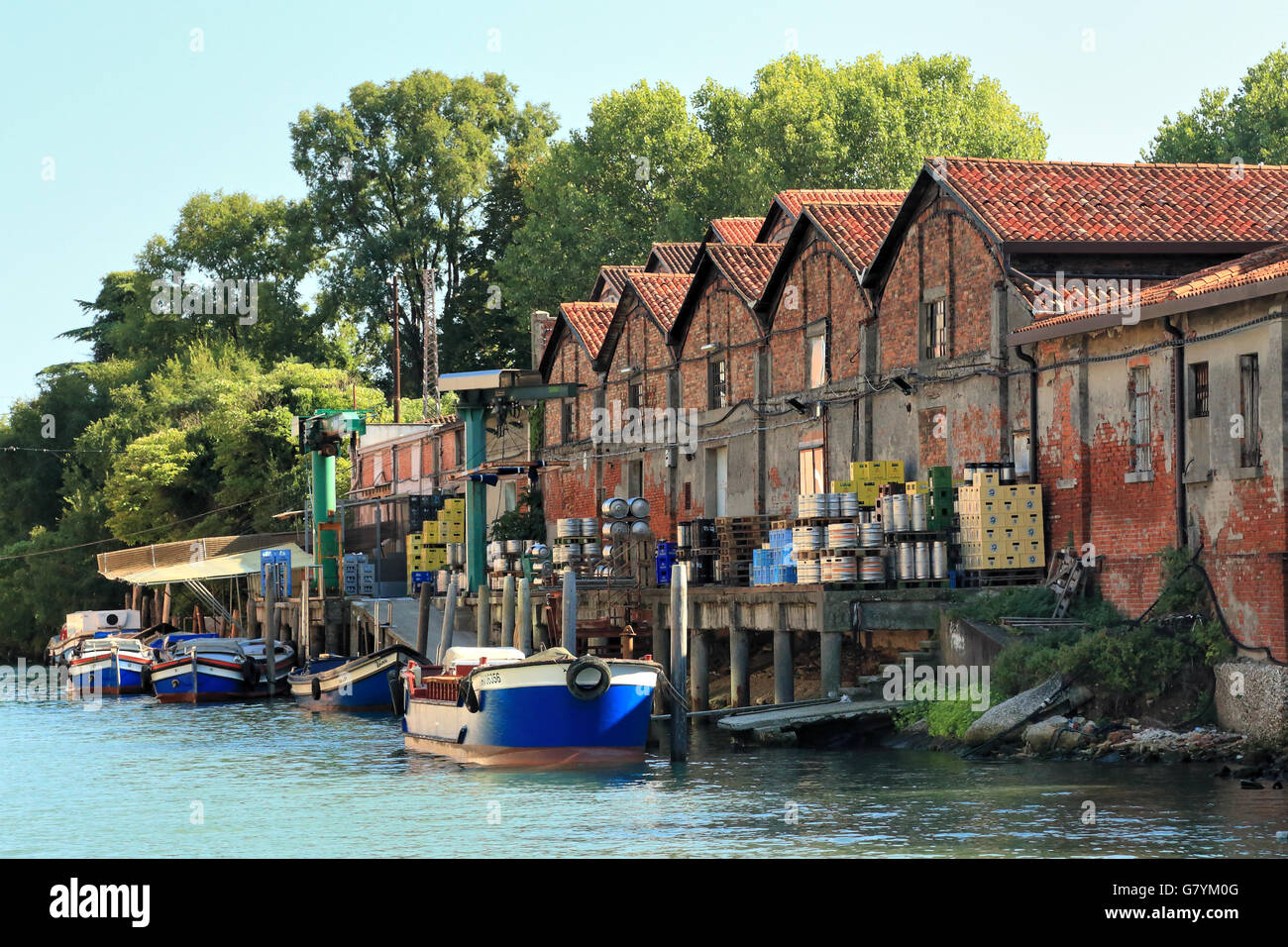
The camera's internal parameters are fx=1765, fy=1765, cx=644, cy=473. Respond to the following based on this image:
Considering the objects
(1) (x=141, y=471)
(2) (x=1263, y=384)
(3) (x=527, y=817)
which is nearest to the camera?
(3) (x=527, y=817)

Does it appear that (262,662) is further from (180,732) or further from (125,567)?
(180,732)

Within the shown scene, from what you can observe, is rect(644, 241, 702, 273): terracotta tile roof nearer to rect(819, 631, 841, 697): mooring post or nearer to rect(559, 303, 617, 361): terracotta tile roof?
rect(559, 303, 617, 361): terracotta tile roof

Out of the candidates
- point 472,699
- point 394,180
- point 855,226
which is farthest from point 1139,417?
point 394,180

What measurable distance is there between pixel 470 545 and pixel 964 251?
1943cm

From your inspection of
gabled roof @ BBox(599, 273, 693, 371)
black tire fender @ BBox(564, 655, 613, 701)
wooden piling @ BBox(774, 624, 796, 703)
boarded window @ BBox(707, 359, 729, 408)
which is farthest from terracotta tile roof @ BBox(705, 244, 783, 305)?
black tire fender @ BBox(564, 655, 613, 701)

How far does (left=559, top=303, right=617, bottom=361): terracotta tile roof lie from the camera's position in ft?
166

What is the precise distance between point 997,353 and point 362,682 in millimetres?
19315

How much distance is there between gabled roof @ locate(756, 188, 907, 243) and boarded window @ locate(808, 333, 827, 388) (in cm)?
372

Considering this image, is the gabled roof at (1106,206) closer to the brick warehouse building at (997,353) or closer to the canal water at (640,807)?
the brick warehouse building at (997,353)

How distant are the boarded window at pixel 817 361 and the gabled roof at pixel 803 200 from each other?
12.2 ft

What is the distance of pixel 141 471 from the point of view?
73.8 meters

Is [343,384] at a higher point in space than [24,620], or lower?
higher

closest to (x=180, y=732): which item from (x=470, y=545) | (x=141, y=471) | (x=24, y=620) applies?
(x=470, y=545)

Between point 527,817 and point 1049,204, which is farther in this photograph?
point 1049,204
